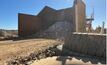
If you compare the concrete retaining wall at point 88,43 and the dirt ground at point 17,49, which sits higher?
the concrete retaining wall at point 88,43

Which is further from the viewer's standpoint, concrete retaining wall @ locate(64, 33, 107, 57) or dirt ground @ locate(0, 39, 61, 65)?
dirt ground @ locate(0, 39, 61, 65)

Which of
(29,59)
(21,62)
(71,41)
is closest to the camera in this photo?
(21,62)

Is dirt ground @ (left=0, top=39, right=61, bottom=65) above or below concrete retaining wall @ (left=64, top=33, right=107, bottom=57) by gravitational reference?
below

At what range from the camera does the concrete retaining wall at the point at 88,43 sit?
5.43 metres

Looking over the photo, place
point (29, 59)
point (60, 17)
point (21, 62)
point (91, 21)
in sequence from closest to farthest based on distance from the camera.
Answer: point (21, 62)
point (29, 59)
point (60, 17)
point (91, 21)

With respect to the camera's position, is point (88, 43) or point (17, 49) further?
point (17, 49)

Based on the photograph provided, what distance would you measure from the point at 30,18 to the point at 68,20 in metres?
6.30

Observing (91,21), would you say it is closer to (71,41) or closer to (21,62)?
(71,41)

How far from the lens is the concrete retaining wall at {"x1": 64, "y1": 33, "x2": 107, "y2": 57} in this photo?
5.43m

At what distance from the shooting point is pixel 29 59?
19.5 ft

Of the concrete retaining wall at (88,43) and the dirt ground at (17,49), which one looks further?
the dirt ground at (17,49)

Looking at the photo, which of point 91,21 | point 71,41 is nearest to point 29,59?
point 71,41

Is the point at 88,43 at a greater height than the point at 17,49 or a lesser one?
greater

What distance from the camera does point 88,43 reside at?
589cm
